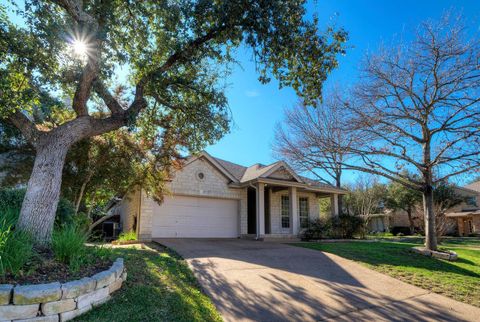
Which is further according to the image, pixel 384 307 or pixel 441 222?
pixel 441 222

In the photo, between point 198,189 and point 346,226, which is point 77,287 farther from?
point 346,226

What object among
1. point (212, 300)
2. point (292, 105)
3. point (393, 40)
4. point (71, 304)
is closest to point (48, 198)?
point (71, 304)

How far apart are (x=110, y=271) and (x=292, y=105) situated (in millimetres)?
13705

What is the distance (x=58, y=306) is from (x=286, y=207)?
15.0m

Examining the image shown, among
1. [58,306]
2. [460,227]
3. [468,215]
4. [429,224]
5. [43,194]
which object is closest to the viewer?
[58,306]

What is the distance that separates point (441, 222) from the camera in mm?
17109

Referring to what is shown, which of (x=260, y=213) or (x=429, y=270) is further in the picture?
(x=260, y=213)

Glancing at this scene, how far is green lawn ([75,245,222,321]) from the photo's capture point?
14.4 ft

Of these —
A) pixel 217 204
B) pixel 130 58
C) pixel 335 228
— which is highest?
pixel 130 58

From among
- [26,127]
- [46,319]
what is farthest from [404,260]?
[26,127]

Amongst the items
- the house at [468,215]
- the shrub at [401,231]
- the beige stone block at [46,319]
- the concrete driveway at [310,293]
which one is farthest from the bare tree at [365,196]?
the beige stone block at [46,319]

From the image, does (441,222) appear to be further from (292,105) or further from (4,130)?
(4,130)

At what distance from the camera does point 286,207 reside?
18.0m

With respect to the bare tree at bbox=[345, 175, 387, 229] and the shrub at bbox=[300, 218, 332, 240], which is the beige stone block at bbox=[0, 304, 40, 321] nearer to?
the shrub at bbox=[300, 218, 332, 240]
